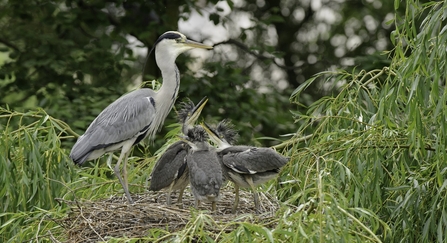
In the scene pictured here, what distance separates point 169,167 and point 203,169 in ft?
1.58

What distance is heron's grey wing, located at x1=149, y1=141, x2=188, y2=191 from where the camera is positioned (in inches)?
232

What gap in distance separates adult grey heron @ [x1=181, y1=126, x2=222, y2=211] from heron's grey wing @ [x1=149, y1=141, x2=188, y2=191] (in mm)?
132

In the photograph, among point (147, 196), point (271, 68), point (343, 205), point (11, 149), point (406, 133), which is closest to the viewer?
point (343, 205)

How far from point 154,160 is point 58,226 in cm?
123

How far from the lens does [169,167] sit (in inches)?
235

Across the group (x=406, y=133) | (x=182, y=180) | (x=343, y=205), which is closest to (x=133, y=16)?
(x=182, y=180)

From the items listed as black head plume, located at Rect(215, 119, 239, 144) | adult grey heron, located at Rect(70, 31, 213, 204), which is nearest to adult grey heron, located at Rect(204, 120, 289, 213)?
black head plume, located at Rect(215, 119, 239, 144)

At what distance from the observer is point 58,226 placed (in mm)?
5598

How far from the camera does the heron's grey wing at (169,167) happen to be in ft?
19.3

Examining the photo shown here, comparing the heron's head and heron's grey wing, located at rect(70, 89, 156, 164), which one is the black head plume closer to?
heron's grey wing, located at rect(70, 89, 156, 164)

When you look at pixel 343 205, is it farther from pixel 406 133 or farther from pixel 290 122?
pixel 290 122

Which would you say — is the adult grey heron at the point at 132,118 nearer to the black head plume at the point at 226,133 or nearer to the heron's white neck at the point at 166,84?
the heron's white neck at the point at 166,84

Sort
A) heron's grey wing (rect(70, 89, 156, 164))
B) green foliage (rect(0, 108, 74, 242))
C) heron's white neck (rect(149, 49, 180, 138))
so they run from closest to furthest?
green foliage (rect(0, 108, 74, 242))
heron's grey wing (rect(70, 89, 156, 164))
heron's white neck (rect(149, 49, 180, 138))

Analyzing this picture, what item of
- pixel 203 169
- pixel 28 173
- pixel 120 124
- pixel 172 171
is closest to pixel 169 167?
pixel 172 171
